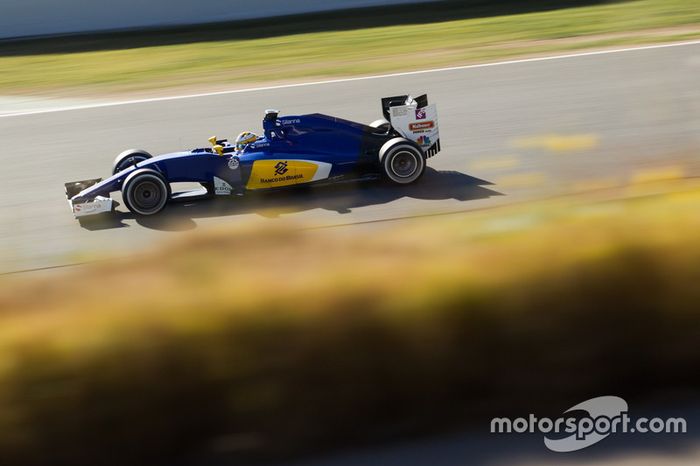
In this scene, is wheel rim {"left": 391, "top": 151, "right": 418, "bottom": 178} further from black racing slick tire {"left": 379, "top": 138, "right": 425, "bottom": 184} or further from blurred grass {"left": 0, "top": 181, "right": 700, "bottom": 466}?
blurred grass {"left": 0, "top": 181, "right": 700, "bottom": 466}

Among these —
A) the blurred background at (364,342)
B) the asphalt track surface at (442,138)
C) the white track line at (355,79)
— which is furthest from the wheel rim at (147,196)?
the white track line at (355,79)

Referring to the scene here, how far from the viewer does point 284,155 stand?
32.3ft

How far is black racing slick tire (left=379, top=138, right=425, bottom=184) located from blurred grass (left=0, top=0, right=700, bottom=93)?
644 centimetres

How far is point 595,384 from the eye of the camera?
4.68m

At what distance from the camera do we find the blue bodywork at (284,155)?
31.9 ft

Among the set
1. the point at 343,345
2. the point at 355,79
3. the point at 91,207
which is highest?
the point at 355,79

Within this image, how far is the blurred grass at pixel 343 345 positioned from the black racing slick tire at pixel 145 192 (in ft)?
15.6

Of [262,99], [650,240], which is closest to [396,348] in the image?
[650,240]

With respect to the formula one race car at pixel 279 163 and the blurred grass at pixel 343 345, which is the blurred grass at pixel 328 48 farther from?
the blurred grass at pixel 343 345

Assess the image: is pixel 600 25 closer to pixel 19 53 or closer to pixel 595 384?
pixel 19 53

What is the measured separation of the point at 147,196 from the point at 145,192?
0.15ft

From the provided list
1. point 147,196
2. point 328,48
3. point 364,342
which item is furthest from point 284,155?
point 328,48

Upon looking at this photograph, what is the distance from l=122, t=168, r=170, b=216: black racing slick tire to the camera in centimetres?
954

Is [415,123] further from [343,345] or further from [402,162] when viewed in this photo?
[343,345]
